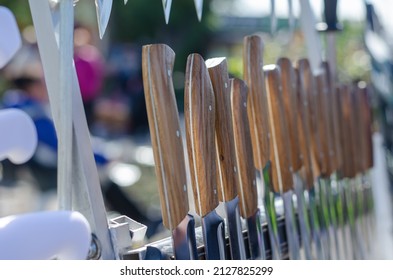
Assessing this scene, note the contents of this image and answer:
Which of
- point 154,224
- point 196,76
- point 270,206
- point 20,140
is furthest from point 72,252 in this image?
point 154,224

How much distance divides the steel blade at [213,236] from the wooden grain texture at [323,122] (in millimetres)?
341

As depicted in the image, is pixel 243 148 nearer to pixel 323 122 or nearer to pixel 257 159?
pixel 257 159

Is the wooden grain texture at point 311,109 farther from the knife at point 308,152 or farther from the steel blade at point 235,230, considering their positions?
the steel blade at point 235,230

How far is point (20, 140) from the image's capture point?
0.56 meters

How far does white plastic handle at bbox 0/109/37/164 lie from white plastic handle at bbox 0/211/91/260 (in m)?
0.08

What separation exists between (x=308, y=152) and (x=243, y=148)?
0.72 ft

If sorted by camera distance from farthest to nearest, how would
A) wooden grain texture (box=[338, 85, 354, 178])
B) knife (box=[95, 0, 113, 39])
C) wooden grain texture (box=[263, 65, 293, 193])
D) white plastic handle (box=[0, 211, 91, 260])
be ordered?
wooden grain texture (box=[338, 85, 354, 178]) < wooden grain texture (box=[263, 65, 293, 193]) < knife (box=[95, 0, 113, 39]) < white plastic handle (box=[0, 211, 91, 260])

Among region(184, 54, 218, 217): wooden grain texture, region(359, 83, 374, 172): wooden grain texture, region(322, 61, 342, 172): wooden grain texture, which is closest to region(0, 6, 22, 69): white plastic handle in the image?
region(184, 54, 218, 217): wooden grain texture

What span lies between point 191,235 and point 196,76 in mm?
145

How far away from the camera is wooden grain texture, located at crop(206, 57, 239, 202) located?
2.27 feet

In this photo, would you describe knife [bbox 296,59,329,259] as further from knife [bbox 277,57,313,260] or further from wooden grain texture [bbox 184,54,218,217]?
wooden grain texture [bbox 184,54,218,217]

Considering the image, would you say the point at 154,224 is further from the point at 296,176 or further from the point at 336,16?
the point at 296,176

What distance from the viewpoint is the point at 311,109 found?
95 centimetres

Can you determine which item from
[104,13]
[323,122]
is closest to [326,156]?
[323,122]
